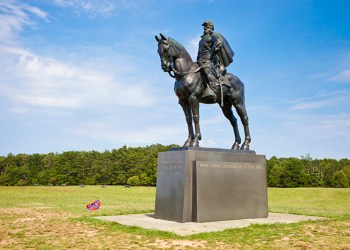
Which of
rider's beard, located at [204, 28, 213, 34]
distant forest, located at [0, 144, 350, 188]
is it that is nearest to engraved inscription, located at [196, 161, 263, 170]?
rider's beard, located at [204, 28, 213, 34]

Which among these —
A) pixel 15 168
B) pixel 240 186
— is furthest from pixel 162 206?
pixel 15 168

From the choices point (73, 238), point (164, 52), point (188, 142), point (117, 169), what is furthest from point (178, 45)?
point (117, 169)

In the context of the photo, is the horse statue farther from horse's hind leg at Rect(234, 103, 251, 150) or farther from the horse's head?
horse's hind leg at Rect(234, 103, 251, 150)

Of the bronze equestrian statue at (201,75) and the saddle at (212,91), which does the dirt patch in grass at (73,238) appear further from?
the saddle at (212,91)

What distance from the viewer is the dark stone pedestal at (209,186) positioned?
1080cm

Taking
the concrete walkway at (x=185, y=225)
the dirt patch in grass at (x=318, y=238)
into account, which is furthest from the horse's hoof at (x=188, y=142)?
the dirt patch in grass at (x=318, y=238)

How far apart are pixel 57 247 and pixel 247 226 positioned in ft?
17.0

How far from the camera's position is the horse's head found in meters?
11.4

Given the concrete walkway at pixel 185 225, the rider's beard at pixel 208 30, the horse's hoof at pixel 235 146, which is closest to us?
the concrete walkway at pixel 185 225

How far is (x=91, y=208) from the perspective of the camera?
15633mm

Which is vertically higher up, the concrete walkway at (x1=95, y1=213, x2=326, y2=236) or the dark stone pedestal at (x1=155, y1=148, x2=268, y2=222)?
the dark stone pedestal at (x1=155, y1=148, x2=268, y2=222)

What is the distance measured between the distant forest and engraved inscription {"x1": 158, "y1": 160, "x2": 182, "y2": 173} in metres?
57.0

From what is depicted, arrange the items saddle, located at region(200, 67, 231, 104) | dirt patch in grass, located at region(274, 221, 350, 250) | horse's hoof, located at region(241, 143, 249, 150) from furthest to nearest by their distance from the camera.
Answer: horse's hoof, located at region(241, 143, 249, 150), saddle, located at region(200, 67, 231, 104), dirt patch in grass, located at region(274, 221, 350, 250)

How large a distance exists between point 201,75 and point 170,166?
3.35 m
